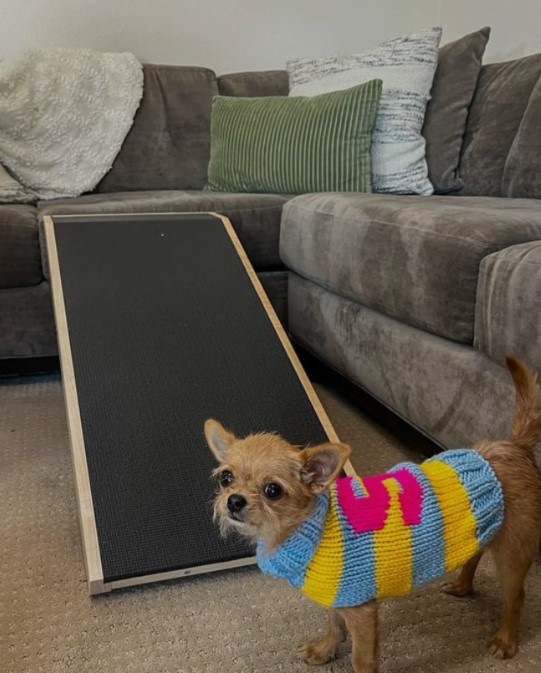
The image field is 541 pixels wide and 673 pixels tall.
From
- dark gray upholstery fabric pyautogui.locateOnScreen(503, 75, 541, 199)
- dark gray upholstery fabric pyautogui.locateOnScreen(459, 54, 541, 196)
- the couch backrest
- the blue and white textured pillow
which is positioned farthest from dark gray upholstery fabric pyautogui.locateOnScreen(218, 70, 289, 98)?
dark gray upholstery fabric pyautogui.locateOnScreen(503, 75, 541, 199)

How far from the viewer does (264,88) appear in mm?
2508

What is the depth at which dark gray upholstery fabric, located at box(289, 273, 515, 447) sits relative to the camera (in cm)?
110

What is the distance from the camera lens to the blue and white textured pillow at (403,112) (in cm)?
209

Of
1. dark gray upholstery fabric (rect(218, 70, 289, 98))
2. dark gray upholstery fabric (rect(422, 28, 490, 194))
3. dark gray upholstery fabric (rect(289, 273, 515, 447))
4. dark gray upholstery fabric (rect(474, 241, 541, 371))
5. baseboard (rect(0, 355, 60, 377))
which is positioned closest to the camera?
dark gray upholstery fabric (rect(474, 241, 541, 371))

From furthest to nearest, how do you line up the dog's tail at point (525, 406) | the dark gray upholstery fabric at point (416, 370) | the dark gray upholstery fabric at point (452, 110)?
the dark gray upholstery fabric at point (452, 110)
the dark gray upholstery fabric at point (416, 370)
the dog's tail at point (525, 406)

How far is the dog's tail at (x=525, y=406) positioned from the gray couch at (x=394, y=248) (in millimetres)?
131

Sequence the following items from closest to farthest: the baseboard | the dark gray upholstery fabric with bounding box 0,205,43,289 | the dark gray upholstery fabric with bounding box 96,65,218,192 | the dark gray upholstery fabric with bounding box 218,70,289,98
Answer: the dark gray upholstery fabric with bounding box 0,205,43,289, the baseboard, the dark gray upholstery fabric with bounding box 96,65,218,192, the dark gray upholstery fabric with bounding box 218,70,289,98

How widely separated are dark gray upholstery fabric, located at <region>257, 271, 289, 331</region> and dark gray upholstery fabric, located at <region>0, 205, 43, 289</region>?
0.66m

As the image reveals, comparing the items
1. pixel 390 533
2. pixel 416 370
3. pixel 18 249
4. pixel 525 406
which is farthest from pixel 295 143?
pixel 390 533

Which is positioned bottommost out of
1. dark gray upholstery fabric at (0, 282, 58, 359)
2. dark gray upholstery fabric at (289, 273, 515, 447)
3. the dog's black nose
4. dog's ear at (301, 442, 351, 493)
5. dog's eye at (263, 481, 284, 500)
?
dark gray upholstery fabric at (0, 282, 58, 359)

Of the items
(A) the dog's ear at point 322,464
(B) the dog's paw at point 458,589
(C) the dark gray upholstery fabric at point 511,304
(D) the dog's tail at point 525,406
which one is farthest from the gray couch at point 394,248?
(A) the dog's ear at point 322,464

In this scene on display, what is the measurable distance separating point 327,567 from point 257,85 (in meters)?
2.16

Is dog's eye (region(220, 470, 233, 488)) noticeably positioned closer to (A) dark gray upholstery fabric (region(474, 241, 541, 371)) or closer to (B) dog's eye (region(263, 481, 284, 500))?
(B) dog's eye (region(263, 481, 284, 500))

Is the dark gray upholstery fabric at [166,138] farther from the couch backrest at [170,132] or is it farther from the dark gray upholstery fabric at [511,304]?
the dark gray upholstery fabric at [511,304]
